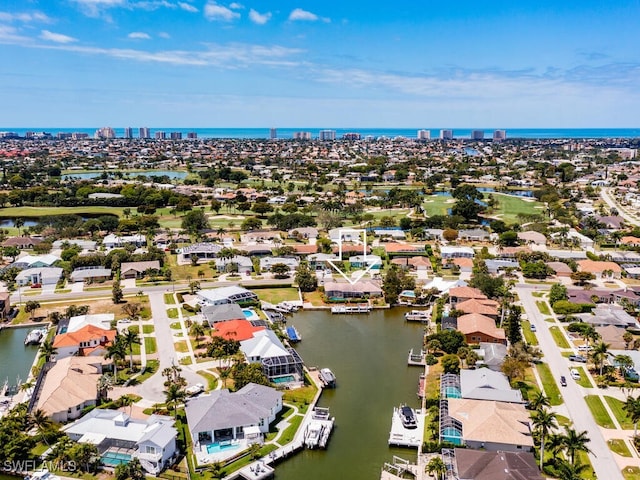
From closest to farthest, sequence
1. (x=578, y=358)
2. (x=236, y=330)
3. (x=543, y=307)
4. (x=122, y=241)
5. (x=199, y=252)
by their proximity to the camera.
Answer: (x=578, y=358), (x=236, y=330), (x=543, y=307), (x=199, y=252), (x=122, y=241)

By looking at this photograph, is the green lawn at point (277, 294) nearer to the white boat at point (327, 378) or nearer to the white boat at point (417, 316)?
the white boat at point (417, 316)

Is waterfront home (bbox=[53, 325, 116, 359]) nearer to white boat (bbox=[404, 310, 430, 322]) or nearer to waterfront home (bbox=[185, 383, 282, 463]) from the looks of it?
Result: waterfront home (bbox=[185, 383, 282, 463])

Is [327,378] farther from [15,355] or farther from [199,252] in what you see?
[199,252]

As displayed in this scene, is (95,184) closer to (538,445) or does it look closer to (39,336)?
(39,336)

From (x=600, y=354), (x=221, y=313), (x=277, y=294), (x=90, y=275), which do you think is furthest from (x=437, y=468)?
(x=90, y=275)

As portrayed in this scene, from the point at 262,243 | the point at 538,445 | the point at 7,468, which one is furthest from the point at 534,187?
the point at 7,468

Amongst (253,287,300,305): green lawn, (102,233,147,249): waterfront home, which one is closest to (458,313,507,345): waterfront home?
(253,287,300,305): green lawn
